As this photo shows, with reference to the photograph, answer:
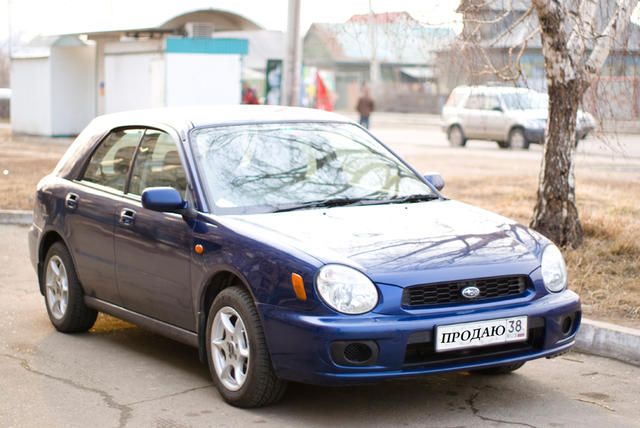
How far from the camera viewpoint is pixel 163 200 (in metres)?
6.27

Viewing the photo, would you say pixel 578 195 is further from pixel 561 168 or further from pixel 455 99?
pixel 455 99

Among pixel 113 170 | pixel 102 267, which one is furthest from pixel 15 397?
pixel 113 170

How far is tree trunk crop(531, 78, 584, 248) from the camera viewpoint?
9914 millimetres

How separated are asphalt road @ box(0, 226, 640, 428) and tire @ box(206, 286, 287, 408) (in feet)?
0.28

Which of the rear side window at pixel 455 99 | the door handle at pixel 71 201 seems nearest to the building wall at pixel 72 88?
the rear side window at pixel 455 99

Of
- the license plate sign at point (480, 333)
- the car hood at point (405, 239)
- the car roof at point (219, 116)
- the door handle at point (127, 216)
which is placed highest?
the car roof at point (219, 116)

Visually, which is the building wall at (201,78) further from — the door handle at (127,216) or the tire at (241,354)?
the tire at (241,354)

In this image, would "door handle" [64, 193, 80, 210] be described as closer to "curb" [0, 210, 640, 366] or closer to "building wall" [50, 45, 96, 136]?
"curb" [0, 210, 640, 366]

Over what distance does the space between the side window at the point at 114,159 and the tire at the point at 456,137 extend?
24.4 meters

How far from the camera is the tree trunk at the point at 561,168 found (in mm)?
9914

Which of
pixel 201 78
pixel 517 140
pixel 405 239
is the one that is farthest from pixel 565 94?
pixel 517 140

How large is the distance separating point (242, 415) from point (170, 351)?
1.63 meters

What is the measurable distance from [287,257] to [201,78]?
20.9 metres

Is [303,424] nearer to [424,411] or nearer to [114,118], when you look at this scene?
[424,411]
